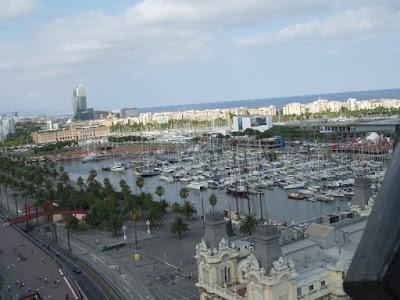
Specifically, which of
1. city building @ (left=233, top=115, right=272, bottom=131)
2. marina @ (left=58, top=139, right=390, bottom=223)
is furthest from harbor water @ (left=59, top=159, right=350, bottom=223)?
city building @ (left=233, top=115, right=272, bottom=131)

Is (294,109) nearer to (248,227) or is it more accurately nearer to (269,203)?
(269,203)

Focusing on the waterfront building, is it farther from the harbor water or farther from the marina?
the harbor water

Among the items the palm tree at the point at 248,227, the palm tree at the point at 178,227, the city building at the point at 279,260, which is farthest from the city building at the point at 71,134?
the city building at the point at 279,260

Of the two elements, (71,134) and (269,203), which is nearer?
(269,203)

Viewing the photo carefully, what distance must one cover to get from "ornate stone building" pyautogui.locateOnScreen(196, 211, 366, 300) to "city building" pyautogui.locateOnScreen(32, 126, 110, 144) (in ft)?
461

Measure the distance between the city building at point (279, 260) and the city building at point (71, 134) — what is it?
461 ft

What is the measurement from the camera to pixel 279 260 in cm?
1900

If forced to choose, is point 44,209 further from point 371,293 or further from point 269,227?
point 371,293

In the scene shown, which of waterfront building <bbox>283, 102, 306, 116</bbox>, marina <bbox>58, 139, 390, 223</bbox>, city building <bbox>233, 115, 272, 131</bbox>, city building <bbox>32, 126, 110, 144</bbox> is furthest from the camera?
waterfront building <bbox>283, 102, 306, 116</bbox>

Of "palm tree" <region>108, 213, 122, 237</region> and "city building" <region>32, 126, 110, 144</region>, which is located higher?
"city building" <region>32, 126, 110, 144</region>

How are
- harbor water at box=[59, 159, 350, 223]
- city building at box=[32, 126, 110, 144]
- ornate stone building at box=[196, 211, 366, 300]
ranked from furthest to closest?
city building at box=[32, 126, 110, 144]
harbor water at box=[59, 159, 350, 223]
ornate stone building at box=[196, 211, 366, 300]

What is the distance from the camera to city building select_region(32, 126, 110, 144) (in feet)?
517

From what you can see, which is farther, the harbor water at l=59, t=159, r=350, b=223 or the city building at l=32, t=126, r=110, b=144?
the city building at l=32, t=126, r=110, b=144

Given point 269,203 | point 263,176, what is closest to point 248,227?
point 269,203
